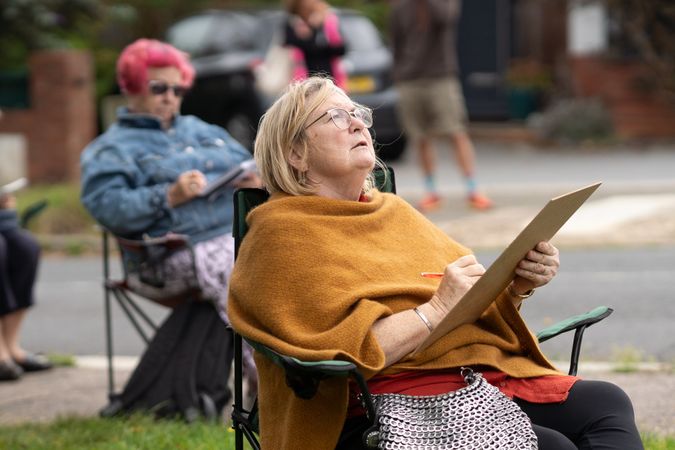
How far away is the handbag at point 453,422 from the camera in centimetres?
333

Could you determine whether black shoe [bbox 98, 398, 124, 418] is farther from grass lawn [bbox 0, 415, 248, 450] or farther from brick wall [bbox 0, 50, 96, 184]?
brick wall [bbox 0, 50, 96, 184]

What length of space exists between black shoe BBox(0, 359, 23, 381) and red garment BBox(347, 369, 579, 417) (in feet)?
11.3

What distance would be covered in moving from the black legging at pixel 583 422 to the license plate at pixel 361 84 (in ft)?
39.5

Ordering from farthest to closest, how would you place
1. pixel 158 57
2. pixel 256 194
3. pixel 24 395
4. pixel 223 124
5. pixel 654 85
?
pixel 654 85 → pixel 223 124 → pixel 24 395 → pixel 158 57 → pixel 256 194

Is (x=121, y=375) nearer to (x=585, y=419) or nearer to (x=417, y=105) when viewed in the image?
(x=585, y=419)

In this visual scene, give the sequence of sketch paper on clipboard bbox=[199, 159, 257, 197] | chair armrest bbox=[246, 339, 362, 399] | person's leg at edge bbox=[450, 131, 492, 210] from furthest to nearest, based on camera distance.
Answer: person's leg at edge bbox=[450, 131, 492, 210], sketch paper on clipboard bbox=[199, 159, 257, 197], chair armrest bbox=[246, 339, 362, 399]

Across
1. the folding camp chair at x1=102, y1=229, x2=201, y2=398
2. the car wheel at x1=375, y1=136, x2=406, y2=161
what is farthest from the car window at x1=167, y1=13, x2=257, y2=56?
the folding camp chair at x1=102, y1=229, x2=201, y2=398

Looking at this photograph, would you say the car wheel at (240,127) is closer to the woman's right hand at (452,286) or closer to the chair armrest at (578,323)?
the chair armrest at (578,323)

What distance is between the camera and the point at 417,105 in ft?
38.9

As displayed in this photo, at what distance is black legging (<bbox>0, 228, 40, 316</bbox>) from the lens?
6625 mm

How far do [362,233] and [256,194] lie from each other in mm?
465

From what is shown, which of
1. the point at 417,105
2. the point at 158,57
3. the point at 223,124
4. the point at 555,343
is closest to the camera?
the point at 158,57

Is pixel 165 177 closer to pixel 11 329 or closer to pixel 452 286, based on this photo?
pixel 11 329

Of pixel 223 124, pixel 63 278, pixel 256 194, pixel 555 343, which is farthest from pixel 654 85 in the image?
pixel 256 194
